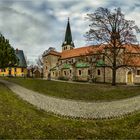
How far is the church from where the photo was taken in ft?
154

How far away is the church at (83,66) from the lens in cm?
4681

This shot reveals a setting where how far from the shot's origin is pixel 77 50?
71500mm

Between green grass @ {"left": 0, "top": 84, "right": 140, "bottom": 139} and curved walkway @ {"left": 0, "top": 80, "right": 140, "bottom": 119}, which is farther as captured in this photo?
curved walkway @ {"left": 0, "top": 80, "right": 140, "bottom": 119}

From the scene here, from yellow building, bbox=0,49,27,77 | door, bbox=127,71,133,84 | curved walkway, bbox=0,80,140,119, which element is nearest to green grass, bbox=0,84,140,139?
curved walkway, bbox=0,80,140,119

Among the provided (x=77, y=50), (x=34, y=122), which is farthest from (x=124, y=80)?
(x=34, y=122)

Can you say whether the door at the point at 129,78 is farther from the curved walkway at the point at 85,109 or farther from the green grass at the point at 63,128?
the green grass at the point at 63,128

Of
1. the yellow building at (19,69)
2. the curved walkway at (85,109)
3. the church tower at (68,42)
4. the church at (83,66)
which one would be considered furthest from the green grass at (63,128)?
the church tower at (68,42)

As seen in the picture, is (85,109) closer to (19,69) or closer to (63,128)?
(63,128)

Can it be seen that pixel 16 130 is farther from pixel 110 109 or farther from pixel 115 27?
pixel 115 27

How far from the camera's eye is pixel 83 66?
201 ft

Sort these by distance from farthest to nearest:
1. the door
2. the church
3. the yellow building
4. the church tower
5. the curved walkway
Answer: the church tower → the yellow building → the door → the church → the curved walkway

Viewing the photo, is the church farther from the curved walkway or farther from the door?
the curved walkway

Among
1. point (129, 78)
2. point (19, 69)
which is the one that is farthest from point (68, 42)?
point (129, 78)

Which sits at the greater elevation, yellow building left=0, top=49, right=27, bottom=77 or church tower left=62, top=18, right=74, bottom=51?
church tower left=62, top=18, right=74, bottom=51
